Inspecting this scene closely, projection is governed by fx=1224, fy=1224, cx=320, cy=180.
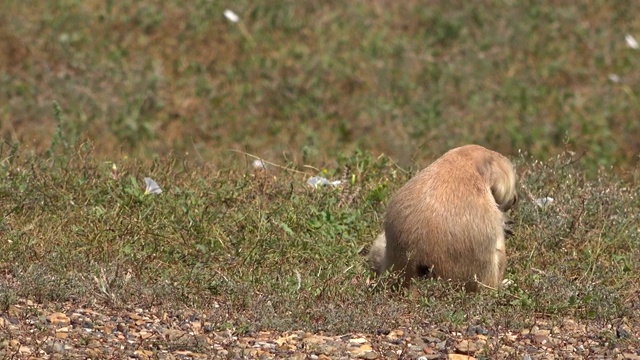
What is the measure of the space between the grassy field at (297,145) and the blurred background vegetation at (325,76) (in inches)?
0.9

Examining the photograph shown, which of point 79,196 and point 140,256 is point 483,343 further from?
point 79,196

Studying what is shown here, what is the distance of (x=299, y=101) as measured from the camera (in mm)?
12812

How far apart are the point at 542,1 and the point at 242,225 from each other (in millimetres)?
8179

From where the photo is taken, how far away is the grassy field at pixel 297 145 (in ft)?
20.8

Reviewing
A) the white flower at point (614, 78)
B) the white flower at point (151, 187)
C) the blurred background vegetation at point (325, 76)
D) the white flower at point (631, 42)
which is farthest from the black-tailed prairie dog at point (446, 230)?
the white flower at point (631, 42)

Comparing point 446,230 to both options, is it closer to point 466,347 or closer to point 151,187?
point 466,347

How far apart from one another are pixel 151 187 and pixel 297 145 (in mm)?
4508

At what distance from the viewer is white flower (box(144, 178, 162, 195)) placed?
7707 mm

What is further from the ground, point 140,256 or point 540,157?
point 140,256

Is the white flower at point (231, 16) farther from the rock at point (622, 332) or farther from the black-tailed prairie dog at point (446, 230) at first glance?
the rock at point (622, 332)

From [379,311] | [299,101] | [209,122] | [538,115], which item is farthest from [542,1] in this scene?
[379,311]

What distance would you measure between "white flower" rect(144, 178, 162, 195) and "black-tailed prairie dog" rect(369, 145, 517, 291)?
1627mm

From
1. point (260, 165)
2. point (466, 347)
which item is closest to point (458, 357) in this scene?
point (466, 347)

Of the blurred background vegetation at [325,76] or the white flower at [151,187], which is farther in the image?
the blurred background vegetation at [325,76]
